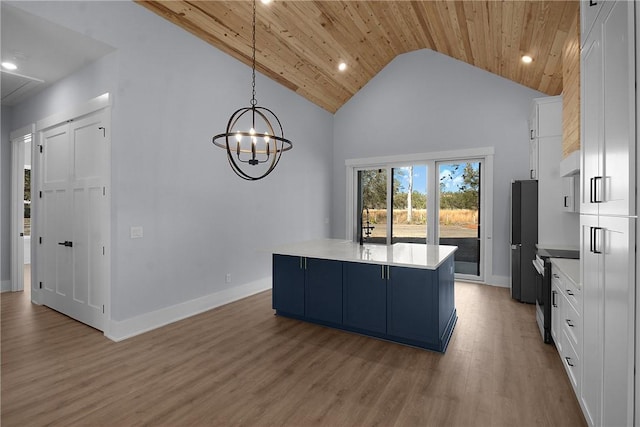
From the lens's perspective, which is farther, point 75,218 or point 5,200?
point 5,200

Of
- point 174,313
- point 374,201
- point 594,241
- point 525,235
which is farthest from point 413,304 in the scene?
point 374,201

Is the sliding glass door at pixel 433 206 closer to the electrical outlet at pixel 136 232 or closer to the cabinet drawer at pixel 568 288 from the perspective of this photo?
the cabinet drawer at pixel 568 288

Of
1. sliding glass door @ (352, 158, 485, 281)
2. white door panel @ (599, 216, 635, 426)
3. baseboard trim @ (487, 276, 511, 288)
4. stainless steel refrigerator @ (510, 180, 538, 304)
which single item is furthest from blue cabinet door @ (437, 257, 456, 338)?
baseboard trim @ (487, 276, 511, 288)

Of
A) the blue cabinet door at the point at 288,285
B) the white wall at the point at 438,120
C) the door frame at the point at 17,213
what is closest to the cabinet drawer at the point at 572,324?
the blue cabinet door at the point at 288,285

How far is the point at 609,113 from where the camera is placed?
1531 millimetres

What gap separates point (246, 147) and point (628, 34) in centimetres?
424

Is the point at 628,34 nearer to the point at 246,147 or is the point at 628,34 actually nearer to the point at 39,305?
the point at 246,147

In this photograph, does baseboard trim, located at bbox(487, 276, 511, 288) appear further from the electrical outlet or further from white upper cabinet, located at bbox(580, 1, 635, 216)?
the electrical outlet

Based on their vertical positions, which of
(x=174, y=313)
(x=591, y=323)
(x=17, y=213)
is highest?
(x=17, y=213)

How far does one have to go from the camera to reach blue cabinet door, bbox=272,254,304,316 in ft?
12.3

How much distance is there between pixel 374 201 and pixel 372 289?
377cm

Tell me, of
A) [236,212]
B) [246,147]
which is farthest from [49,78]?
[236,212]

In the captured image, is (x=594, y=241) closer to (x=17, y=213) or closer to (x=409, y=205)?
(x=409, y=205)

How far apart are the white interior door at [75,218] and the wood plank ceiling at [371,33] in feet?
5.77
